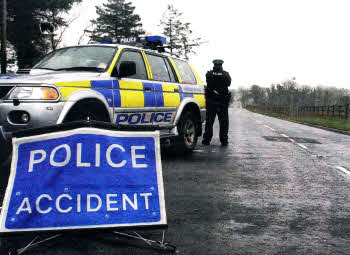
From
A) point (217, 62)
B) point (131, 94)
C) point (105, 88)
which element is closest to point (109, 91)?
point (105, 88)

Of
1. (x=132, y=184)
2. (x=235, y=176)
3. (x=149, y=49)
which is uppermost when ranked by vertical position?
(x=149, y=49)

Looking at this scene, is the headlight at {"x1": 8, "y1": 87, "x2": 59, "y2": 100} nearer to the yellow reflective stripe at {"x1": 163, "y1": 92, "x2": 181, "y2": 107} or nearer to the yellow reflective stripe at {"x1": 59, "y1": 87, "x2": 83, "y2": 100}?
the yellow reflective stripe at {"x1": 59, "y1": 87, "x2": 83, "y2": 100}

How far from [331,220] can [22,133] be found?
2.92 m

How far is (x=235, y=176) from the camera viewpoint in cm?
701

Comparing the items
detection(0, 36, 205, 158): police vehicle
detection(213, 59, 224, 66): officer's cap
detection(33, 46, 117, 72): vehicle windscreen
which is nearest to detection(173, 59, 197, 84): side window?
detection(0, 36, 205, 158): police vehicle

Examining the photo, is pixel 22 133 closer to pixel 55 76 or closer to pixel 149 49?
pixel 55 76

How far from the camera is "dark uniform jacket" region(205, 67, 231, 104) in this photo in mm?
11078

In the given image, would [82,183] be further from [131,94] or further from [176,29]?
[176,29]

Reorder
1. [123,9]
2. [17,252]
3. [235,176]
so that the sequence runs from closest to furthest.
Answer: [17,252], [235,176], [123,9]

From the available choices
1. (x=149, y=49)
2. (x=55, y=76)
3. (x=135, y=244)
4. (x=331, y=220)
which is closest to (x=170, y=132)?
(x=149, y=49)

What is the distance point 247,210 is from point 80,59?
359 cm

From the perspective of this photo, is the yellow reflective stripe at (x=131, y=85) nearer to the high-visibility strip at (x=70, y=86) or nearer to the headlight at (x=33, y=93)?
the high-visibility strip at (x=70, y=86)

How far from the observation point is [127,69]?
6699 mm

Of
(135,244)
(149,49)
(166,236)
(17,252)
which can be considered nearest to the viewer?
(17,252)
